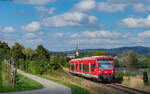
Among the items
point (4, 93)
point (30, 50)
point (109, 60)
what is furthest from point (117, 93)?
point (30, 50)

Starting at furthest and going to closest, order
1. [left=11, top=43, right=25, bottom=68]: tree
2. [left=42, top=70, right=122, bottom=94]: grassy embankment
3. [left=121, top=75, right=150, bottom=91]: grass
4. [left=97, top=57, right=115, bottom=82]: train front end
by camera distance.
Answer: [left=11, top=43, right=25, bottom=68]: tree, [left=97, top=57, right=115, bottom=82]: train front end, [left=121, top=75, right=150, bottom=91]: grass, [left=42, top=70, right=122, bottom=94]: grassy embankment

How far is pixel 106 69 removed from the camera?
98.5 feet

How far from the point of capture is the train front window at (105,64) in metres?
30.0

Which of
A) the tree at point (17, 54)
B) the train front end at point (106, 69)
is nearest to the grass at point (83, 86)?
the train front end at point (106, 69)

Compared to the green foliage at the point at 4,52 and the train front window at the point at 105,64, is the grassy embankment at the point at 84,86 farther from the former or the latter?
the green foliage at the point at 4,52

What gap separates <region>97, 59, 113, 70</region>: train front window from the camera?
30.0 m

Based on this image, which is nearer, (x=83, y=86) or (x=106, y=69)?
(x=83, y=86)

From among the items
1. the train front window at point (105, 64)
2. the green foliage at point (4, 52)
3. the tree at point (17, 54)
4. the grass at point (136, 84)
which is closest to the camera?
the grass at point (136, 84)

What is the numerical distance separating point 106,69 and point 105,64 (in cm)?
62

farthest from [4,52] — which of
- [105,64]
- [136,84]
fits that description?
[136,84]

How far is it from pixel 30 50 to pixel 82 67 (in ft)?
223

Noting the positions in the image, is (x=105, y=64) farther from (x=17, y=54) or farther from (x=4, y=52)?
(x=17, y=54)

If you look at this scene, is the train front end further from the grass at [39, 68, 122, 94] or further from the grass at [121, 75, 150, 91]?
the grass at [121, 75, 150, 91]

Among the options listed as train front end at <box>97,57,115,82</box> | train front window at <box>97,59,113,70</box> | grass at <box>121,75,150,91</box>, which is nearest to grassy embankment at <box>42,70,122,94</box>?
train front end at <box>97,57,115,82</box>
